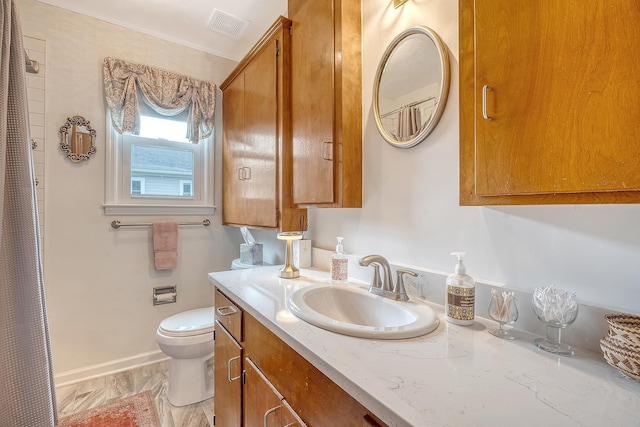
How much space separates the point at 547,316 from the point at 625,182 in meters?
0.36

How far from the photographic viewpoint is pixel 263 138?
5.68 ft

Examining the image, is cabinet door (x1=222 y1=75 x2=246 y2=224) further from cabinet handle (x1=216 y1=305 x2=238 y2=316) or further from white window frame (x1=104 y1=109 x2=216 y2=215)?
cabinet handle (x1=216 y1=305 x2=238 y2=316)

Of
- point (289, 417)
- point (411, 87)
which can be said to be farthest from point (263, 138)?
point (289, 417)

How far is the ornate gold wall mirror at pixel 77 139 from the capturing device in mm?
1916

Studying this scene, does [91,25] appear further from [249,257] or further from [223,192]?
[249,257]

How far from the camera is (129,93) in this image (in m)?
2.06

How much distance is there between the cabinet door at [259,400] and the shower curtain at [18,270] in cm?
61

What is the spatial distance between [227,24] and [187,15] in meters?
0.27

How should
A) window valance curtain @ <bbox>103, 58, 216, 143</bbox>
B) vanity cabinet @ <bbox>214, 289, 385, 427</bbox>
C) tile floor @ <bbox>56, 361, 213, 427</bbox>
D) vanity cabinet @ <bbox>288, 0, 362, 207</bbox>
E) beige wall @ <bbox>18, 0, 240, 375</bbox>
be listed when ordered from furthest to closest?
window valance curtain @ <bbox>103, 58, 216, 143</bbox>, beige wall @ <bbox>18, 0, 240, 375</bbox>, tile floor @ <bbox>56, 361, 213, 427</bbox>, vanity cabinet @ <bbox>288, 0, 362, 207</bbox>, vanity cabinet @ <bbox>214, 289, 385, 427</bbox>

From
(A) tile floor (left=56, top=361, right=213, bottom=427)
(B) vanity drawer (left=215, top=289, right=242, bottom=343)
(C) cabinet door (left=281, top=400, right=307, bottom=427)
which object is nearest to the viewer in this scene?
(C) cabinet door (left=281, top=400, right=307, bottom=427)

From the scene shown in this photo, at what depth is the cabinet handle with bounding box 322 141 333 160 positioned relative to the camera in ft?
4.20

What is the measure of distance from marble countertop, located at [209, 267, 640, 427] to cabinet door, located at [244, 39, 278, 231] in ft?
3.22

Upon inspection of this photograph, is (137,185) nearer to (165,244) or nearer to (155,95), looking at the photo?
Answer: (165,244)

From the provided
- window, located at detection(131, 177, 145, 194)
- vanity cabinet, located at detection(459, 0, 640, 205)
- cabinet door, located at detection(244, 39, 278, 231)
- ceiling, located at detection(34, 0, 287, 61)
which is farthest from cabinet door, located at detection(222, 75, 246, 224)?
vanity cabinet, located at detection(459, 0, 640, 205)
